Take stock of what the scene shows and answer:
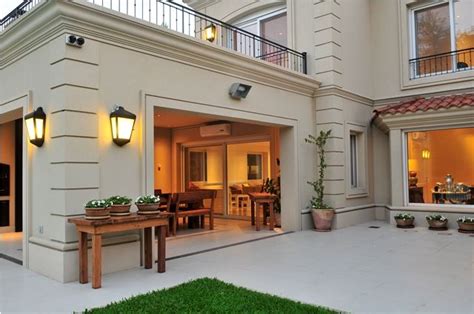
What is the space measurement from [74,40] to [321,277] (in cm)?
399

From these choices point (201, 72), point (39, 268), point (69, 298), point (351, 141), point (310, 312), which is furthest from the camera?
point (351, 141)

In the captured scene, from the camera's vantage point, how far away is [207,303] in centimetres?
343

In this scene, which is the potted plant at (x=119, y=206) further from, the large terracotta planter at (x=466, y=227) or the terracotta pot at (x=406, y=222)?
the large terracotta planter at (x=466, y=227)

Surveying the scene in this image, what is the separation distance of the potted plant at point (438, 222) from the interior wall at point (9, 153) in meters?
8.80

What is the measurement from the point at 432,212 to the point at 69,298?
7.31 metres

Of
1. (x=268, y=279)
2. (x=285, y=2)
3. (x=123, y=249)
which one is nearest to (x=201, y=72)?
(x=123, y=249)

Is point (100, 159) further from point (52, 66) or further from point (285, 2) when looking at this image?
point (285, 2)

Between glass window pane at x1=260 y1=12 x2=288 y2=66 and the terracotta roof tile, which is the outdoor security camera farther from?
the terracotta roof tile

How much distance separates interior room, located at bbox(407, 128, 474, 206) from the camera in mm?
8117

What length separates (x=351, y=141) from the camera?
906 centimetres

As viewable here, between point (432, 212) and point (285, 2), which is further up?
point (285, 2)

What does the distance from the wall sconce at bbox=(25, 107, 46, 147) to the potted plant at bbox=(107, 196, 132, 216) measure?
4.02 ft

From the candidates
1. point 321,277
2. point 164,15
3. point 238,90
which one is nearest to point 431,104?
point 238,90

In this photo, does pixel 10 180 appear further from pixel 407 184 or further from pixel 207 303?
pixel 407 184
